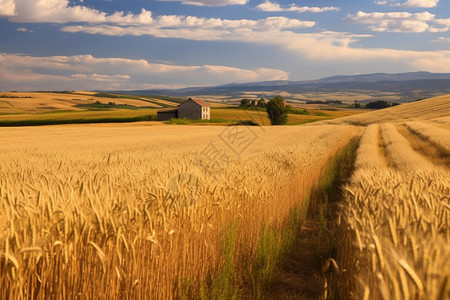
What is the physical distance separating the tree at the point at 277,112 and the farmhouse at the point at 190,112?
13.2 m

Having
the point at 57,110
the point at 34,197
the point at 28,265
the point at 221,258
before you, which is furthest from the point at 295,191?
the point at 57,110

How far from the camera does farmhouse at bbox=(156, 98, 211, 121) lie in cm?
6888

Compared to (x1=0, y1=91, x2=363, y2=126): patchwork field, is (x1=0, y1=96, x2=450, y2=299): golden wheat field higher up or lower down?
higher up

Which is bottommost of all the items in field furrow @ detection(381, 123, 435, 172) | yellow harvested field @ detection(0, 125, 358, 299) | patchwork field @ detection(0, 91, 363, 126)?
patchwork field @ detection(0, 91, 363, 126)

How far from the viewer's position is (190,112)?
7094cm

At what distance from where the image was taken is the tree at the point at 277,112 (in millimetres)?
Answer: 59647

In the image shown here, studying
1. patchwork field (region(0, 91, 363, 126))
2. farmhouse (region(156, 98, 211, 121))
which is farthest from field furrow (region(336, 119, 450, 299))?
farmhouse (region(156, 98, 211, 121))

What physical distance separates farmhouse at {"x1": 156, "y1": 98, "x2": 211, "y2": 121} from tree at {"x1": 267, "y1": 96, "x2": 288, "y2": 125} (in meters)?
13.2

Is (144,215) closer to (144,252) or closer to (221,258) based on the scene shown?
(144,252)

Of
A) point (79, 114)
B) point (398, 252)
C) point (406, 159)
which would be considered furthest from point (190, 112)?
point (398, 252)

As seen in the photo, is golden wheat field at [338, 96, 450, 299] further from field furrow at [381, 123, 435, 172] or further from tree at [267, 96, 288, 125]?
tree at [267, 96, 288, 125]

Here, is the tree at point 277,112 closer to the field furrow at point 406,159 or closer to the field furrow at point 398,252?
the field furrow at point 406,159

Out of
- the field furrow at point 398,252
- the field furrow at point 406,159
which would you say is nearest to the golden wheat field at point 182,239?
the field furrow at point 398,252

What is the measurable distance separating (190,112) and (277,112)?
56.8 feet
